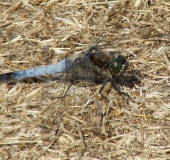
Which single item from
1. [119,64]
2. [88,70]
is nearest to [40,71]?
[88,70]

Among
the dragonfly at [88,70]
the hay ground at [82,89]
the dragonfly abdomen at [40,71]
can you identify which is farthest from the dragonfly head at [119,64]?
the dragonfly abdomen at [40,71]

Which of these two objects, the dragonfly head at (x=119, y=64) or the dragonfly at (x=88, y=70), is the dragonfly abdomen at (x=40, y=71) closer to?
the dragonfly at (x=88, y=70)

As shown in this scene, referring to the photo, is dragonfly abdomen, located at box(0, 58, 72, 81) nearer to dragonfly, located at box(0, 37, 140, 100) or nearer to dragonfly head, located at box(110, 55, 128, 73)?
dragonfly, located at box(0, 37, 140, 100)

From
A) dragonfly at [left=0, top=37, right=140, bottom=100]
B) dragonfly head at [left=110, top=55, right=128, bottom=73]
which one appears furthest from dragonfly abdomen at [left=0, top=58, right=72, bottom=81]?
dragonfly head at [left=110, top=55, right=128, bottom=73]

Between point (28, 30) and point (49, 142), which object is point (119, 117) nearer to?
point (49, 142)

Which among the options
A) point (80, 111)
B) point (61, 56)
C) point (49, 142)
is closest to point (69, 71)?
point (61, 56)

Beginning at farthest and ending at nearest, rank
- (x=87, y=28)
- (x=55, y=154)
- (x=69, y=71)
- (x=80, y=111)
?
(x=87, y=28) → (x=69, y=71) → (x=80, y=111) → (x=55, y=154)
